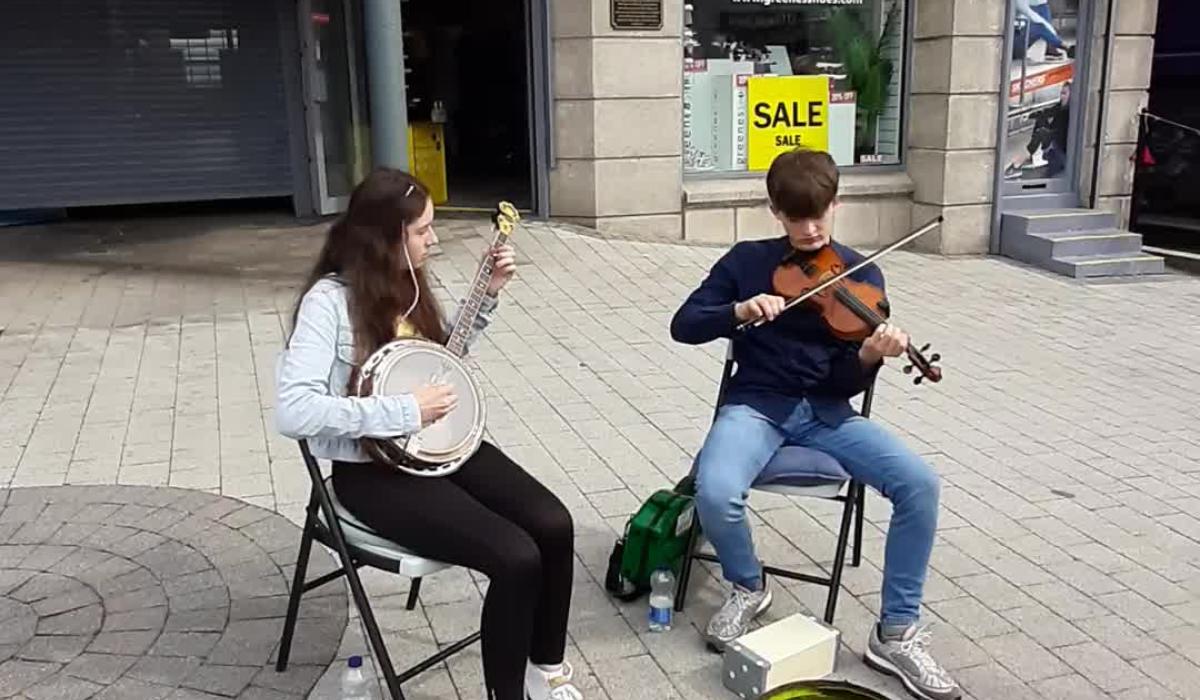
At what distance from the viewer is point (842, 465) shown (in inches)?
121

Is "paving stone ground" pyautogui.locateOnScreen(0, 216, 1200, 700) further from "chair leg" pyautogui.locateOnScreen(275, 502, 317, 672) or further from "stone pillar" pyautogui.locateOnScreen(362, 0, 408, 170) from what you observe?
"stone pillar" pyautogui.locateOnScreen(362, 0, 408, 170)

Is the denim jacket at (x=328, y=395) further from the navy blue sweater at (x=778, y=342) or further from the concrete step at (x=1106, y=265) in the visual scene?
the concrete step at (x=1106, y=265)

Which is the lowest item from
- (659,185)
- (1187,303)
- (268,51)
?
(1187,303)

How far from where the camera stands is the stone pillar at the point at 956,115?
866 cm

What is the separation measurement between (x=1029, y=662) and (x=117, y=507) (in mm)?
3117

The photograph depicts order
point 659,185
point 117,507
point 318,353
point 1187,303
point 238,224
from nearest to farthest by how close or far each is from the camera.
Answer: point 318,353, point 117,507, point 1187,303, point 659,185, point 238,224

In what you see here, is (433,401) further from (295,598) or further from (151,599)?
(151,599)

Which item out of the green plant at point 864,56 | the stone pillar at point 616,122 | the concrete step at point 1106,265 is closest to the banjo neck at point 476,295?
the stone pillar at point 616,122

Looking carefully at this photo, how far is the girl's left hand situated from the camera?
2.87m

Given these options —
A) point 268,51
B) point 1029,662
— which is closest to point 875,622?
point 1029,662

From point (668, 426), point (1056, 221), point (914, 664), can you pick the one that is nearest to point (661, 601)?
point (914, 664)

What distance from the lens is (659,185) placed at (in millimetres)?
8641

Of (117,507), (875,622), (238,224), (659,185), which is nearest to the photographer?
(875,622)

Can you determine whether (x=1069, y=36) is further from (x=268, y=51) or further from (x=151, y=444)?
(x=151, y=444)
